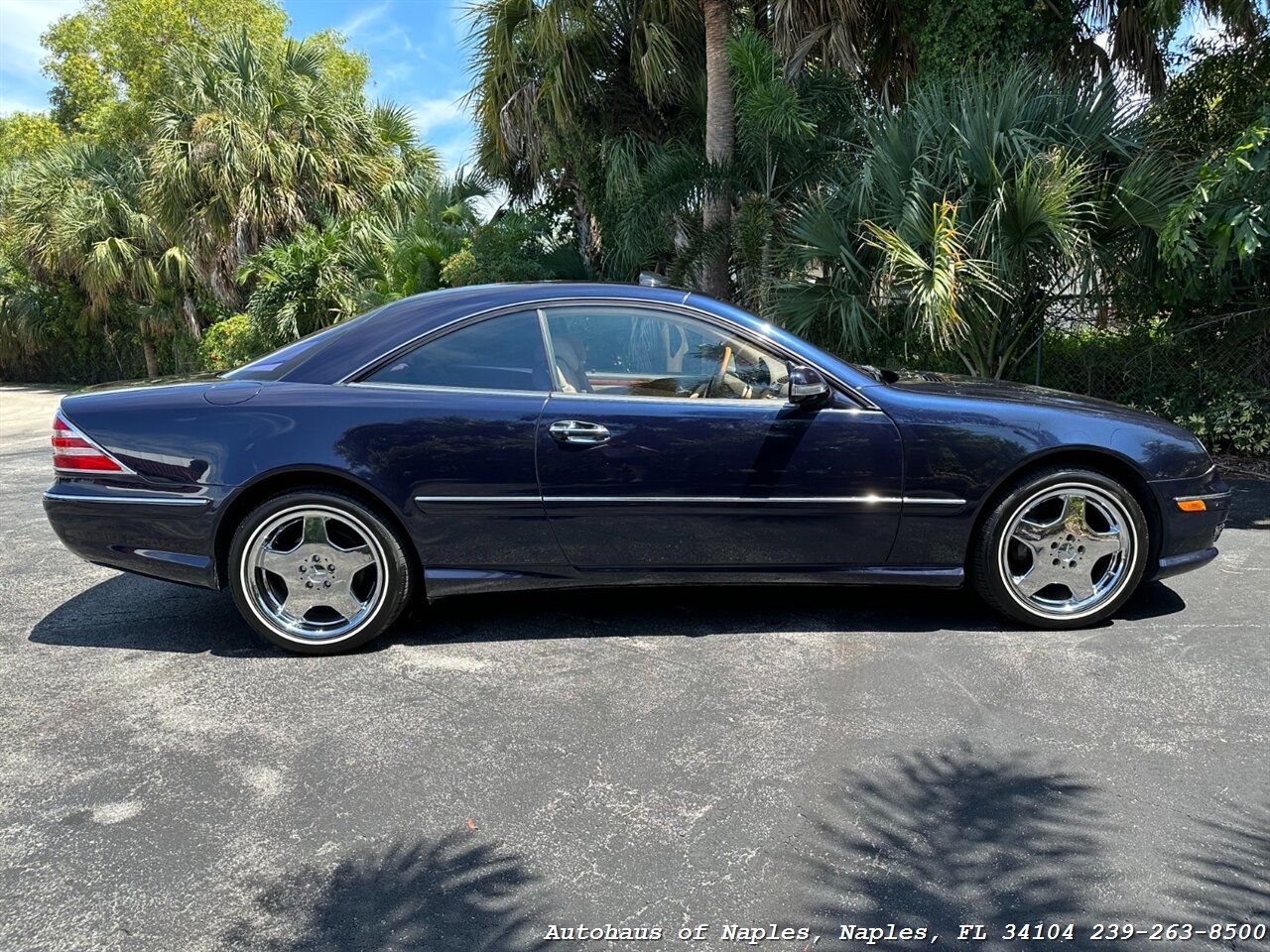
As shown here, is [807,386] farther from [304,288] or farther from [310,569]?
[304,288]

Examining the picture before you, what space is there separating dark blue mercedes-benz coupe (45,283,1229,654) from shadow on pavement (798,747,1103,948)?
1.27 meters

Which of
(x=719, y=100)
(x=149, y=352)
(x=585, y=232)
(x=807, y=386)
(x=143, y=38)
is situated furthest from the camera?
(x=143, y=38)

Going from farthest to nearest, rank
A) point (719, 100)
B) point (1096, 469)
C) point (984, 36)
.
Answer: point (719, 100), point (984, 36), point (1096, 469)

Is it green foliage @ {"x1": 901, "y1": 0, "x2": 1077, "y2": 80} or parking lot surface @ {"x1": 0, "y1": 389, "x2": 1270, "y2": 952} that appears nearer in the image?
parking lot surface @ {"x1": 0, "y1": 389, "x2": 1270, "y2": 952}

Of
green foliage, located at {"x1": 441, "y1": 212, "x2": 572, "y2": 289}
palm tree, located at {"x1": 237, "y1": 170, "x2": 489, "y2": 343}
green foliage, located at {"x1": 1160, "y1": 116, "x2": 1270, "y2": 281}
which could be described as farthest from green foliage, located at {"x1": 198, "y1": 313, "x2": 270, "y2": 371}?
green foliage, located at {"x1": 1160, "y1": 116, "x2": 1270, "y2": 281}

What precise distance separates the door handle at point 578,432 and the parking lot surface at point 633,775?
0.88 metres

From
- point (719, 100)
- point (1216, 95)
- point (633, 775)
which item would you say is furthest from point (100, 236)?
point (633, 775)

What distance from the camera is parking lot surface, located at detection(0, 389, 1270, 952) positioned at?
2412mm

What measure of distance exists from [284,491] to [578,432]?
1.25 meters

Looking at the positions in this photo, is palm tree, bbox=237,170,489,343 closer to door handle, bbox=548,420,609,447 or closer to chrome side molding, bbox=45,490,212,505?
chrome side molding, bbox=45,490,212,505

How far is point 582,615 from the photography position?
461 cm

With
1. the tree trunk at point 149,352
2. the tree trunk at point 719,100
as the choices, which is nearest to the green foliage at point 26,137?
the tree trunk at point 149,352

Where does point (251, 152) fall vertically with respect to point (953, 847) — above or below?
above

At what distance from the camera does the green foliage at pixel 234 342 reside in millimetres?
18609
